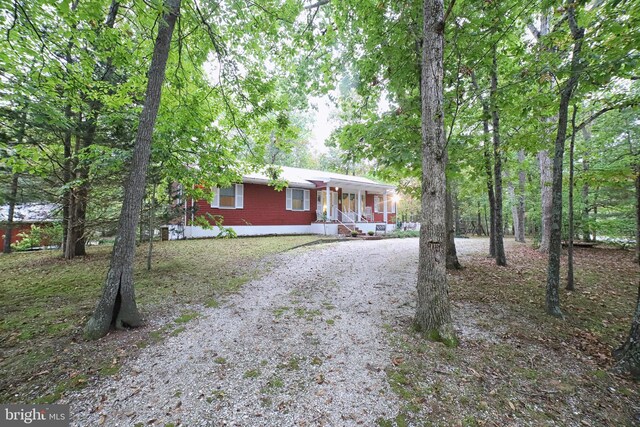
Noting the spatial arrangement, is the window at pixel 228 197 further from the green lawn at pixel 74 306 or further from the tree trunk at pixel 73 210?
the tree trunk at pixel 73 210

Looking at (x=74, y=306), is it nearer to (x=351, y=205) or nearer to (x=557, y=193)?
(x=557, y=193)

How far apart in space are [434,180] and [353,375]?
8.84 feet

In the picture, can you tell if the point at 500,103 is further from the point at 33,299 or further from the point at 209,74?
the point at 33,299

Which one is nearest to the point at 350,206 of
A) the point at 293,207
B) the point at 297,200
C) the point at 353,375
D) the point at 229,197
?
the point at 297,200

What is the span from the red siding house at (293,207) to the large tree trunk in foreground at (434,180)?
11451mm

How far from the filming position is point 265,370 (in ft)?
9.46

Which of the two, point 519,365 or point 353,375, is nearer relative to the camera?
point 353,375

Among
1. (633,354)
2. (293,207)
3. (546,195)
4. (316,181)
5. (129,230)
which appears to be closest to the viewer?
(633,354)

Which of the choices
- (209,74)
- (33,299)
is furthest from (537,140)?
(33,299)

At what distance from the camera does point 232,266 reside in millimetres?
7535

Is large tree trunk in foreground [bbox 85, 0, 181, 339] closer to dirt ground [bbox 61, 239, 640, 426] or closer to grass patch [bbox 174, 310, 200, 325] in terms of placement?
grass patch [bbox 174, 310, 200, 325]

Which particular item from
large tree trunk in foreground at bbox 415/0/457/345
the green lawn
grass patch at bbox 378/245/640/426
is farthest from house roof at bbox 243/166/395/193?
large tree trunk in foreground at bbox 415/0/457/345

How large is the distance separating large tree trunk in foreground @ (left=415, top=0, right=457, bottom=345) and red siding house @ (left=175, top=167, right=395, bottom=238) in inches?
451

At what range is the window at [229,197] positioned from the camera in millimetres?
14586
